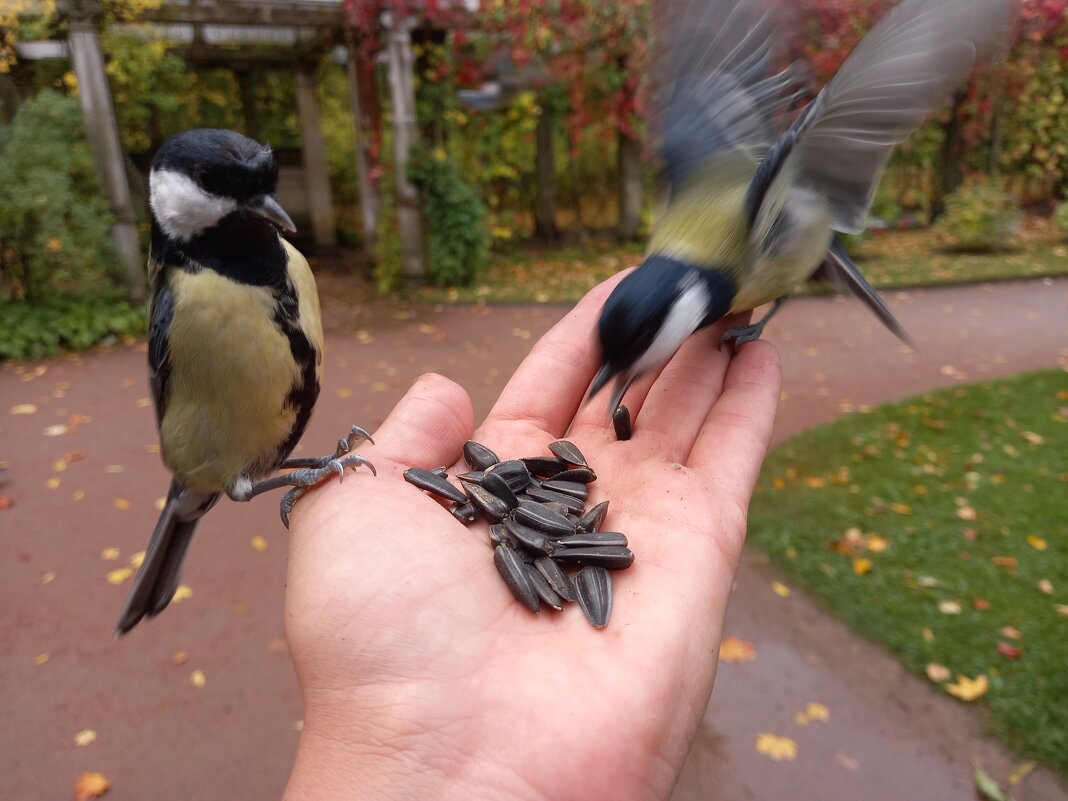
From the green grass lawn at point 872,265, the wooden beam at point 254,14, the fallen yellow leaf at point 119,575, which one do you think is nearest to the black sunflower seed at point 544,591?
the fallen yellow leaf at point 119,575

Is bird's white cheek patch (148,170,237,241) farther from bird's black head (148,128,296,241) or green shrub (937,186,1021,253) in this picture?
green shrub (937,186,1021,253)

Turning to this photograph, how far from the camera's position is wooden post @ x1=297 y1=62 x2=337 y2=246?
39.3ft

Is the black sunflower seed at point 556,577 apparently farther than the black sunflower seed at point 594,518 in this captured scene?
No

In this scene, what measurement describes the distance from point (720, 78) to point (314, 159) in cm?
1114

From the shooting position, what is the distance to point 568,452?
2.32 metres

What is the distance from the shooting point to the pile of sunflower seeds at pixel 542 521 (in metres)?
1.75

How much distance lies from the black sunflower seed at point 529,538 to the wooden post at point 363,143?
→ 28.6 feet

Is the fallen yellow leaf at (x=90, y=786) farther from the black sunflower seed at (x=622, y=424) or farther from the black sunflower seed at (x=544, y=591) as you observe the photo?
the black sunflower seed at (x=622, y=424)

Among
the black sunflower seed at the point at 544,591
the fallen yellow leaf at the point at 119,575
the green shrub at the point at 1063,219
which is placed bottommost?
the green shrub at the point at 1063,219

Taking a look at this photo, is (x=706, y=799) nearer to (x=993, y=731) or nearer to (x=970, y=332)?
(x=993, y=731)

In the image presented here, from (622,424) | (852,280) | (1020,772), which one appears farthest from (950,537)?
(622,424)

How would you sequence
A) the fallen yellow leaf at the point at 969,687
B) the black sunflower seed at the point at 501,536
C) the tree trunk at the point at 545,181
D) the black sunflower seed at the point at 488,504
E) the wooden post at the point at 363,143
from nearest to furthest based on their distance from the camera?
the black sunflower seed at the point at 501,536 < the black sunflower seed at the point at 488,504 < the fallen yellow leaf at the point at 969,687 < the wooden post at the point at 363,143 < the tree trunk at the point at 545,181

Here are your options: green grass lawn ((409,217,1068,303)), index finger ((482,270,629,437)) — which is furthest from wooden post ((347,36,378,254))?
index finger ((482,270,629,437))

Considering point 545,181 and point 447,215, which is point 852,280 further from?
point 545,181
